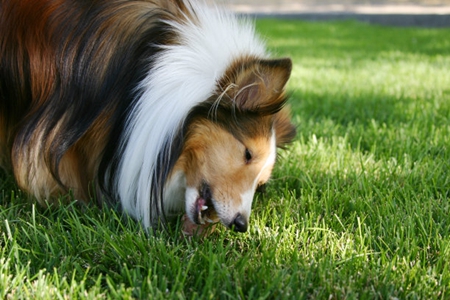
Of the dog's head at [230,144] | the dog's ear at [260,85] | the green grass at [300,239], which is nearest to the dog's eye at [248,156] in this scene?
the dog's head at [230,144]

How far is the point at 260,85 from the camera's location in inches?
108

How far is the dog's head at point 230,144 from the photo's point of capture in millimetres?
2723

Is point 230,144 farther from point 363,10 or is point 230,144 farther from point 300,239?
point 363,10

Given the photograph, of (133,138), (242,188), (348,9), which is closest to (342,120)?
(242,188)

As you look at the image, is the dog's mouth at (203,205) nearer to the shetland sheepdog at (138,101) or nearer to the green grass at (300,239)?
the shetland sheepdog at (138,101)

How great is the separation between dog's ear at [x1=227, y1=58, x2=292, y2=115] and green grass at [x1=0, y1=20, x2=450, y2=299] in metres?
0.60

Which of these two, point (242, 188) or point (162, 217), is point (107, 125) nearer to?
point (162, 217)

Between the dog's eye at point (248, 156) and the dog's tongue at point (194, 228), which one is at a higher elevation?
the dog's eye at point (248, 156)

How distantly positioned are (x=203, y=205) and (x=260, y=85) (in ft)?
2.28

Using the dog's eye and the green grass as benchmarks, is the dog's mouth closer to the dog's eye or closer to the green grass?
the green grass

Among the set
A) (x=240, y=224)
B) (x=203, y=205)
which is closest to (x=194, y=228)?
(x=203, y=205)

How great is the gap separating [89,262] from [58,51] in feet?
3.55

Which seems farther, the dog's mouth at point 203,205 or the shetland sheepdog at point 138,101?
the dog's mouth at point 203,205

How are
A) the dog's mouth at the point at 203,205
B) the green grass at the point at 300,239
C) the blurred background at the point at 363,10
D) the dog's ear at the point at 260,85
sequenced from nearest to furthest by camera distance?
the green grass at the point at 300,239, the dog's ear at the point at 260,85, the dog's mouth at the point at 203,205, the blurred background at the point at 363,10
